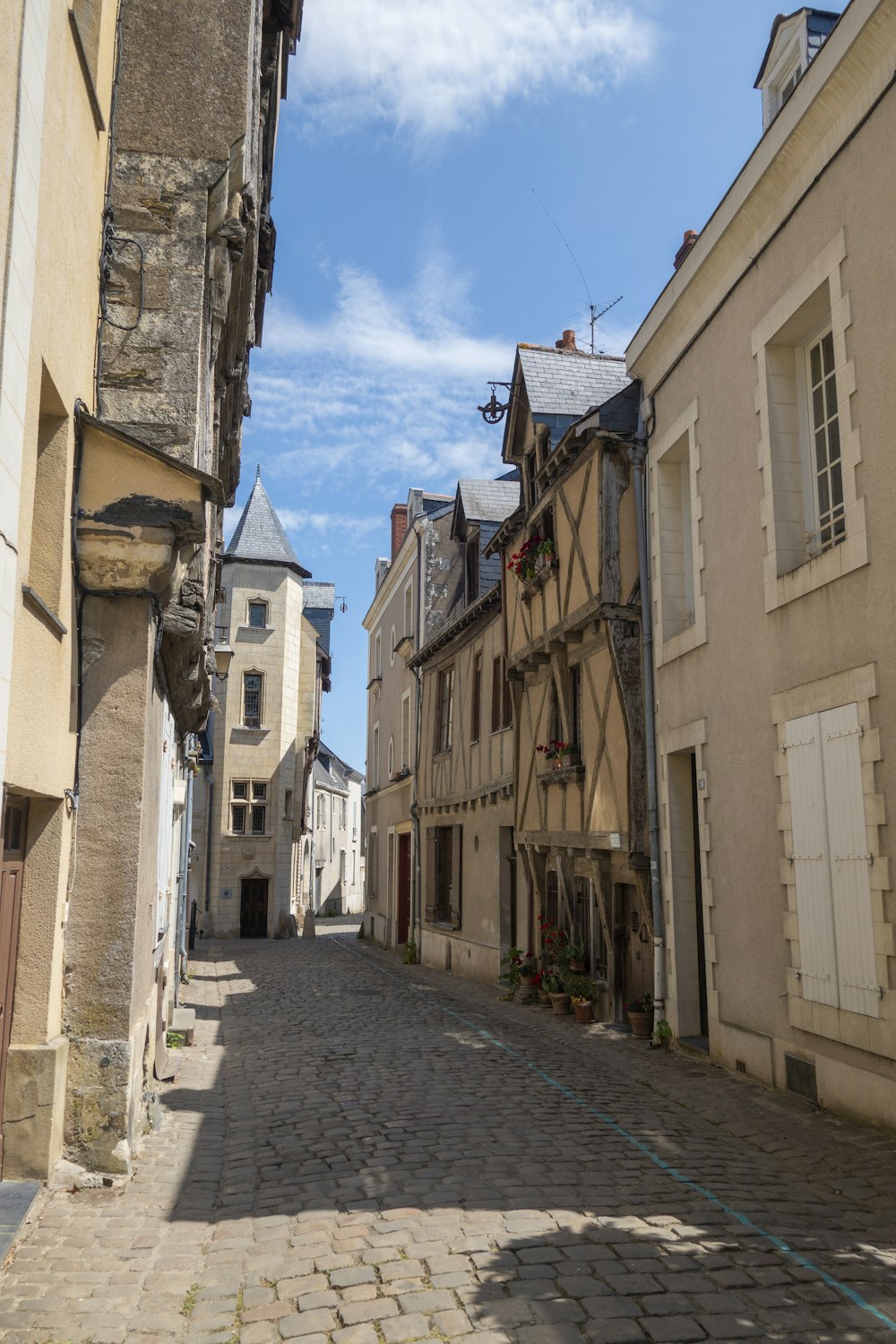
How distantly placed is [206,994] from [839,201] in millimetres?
11331

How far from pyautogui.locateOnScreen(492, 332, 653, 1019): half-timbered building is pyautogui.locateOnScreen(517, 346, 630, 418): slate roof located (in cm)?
2

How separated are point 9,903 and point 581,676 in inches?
271

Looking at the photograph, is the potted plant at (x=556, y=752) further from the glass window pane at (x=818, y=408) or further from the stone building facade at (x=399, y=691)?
the stone building facade at (x=399, y=691)

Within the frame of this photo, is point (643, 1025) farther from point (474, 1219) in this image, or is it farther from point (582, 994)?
point (474, 1219)

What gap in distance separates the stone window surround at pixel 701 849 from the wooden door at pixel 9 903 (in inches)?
200

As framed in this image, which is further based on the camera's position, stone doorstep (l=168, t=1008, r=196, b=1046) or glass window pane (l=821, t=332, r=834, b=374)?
stone doorstep (l=168, t=1008, r=196, b=1046)

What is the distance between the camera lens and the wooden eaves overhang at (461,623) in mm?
14383

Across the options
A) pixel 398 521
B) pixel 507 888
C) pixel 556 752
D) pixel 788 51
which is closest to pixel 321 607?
pixel 398 521

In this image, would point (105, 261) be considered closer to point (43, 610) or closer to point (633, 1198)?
point (43, 610)

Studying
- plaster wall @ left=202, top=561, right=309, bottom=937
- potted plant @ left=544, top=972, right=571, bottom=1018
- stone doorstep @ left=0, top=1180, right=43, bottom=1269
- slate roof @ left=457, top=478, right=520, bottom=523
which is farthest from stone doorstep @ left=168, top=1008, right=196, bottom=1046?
plaster wall @ left=202, top=561, right=309, bottom=937

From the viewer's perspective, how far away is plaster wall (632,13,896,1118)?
225 inches

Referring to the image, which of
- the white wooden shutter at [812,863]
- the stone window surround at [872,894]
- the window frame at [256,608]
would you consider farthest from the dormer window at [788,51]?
the window frame at [256,608]

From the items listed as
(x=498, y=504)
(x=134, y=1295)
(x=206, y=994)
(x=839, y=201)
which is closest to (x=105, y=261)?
(x=839, y=201)

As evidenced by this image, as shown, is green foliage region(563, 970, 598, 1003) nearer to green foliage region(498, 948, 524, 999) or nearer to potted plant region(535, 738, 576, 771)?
green foliage region(498, 948, 524, 999)
